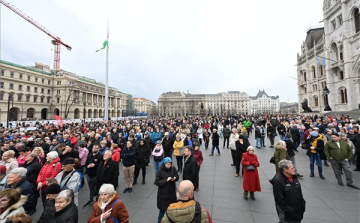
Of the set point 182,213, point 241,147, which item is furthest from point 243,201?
point 182,213

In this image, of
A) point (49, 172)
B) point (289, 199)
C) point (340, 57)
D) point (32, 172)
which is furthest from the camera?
point (340, 57)

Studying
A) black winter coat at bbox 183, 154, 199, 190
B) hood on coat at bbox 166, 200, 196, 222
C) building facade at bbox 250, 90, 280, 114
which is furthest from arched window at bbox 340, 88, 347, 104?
building facade at bbox 250, 90, 280, 114

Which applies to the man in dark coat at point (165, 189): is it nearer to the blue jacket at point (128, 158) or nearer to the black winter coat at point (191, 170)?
the black winter coat at point (191, 170)

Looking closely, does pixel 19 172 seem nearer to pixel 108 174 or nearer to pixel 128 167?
pixel 108 174

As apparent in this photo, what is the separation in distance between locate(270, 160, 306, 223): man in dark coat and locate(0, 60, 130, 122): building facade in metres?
41.2

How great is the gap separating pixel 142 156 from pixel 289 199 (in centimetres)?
474

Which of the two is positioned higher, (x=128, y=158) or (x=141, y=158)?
(x=128, y=158)

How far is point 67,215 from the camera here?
7.43 ft

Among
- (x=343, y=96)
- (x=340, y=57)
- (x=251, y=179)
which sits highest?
(x=340, y=57)

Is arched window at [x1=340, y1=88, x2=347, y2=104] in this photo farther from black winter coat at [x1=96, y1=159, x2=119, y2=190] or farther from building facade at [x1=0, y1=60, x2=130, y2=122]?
building facade at [x1=0, y1=60, x2=130, y2=122]

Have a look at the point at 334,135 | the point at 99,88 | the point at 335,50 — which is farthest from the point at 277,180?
the point at 99,88

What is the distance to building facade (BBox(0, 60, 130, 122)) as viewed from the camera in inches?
1610

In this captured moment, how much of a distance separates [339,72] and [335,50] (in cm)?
440

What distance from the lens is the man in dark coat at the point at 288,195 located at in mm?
2807
